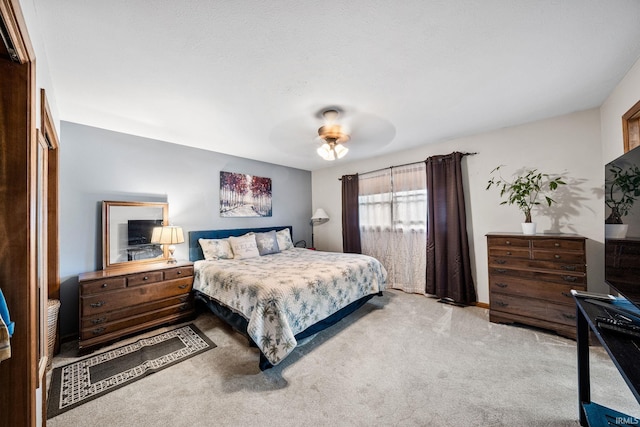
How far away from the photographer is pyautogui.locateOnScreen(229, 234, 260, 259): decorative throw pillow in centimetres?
358

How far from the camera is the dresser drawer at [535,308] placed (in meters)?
2.36

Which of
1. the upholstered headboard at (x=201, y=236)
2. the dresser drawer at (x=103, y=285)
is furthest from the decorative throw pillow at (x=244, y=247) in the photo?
the dresser drawer at (x=103, y=285)

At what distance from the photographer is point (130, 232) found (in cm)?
301

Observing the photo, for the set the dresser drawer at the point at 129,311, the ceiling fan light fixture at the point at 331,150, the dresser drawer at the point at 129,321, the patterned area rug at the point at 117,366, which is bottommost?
the patterned area rug at the point at 117,366

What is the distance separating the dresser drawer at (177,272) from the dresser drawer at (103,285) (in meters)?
0.40

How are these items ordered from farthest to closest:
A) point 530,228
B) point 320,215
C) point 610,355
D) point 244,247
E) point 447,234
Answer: point 320,215, point 244,247, point 447,234, point 530,228, point 610,355

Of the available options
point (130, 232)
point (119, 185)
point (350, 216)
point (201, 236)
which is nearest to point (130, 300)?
point (130, 232)

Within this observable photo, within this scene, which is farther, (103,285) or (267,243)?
(267,243)

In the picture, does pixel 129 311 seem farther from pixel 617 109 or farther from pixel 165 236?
pixel 617 109

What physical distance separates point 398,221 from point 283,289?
104 inches

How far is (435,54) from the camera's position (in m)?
1.70

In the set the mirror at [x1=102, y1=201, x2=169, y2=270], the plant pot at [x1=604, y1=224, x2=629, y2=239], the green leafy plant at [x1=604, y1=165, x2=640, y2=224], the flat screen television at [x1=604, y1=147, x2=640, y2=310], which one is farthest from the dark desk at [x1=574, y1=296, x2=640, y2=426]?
the mirror at [x1=102, y1=201, x2=169, y2=270]

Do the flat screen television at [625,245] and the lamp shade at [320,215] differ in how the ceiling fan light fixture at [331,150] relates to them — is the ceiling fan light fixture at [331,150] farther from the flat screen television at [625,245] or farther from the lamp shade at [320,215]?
the lamp shade at [320,215]

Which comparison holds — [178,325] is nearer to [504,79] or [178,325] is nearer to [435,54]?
[435,54]
